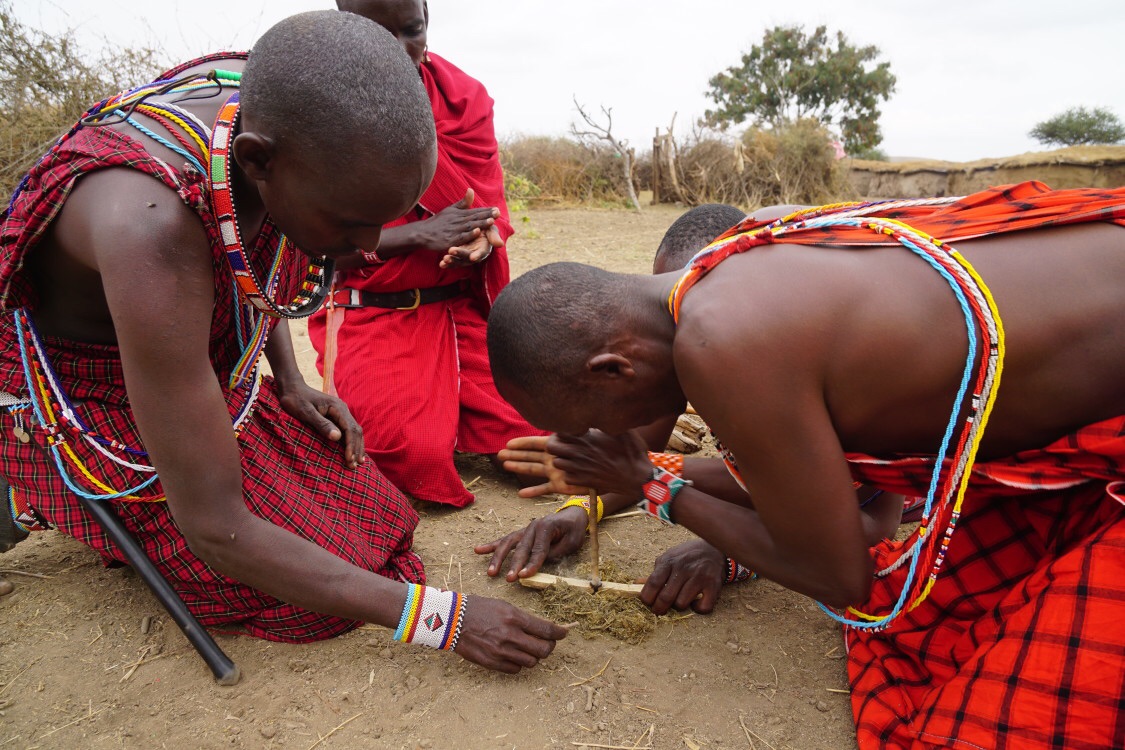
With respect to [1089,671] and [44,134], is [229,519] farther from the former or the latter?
[44,134]

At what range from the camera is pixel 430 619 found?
1.89 metres

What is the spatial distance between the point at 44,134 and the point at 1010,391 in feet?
23.3

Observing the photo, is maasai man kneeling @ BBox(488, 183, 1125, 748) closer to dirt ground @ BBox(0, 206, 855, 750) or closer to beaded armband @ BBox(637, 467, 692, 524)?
beaded armband @ BBox(637, 467, 692, 524)

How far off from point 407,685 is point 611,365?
1.01 meters

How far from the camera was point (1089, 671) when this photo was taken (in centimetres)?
135

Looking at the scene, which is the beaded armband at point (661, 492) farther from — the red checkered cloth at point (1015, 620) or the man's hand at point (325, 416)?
the man's hand at point (325, 416)

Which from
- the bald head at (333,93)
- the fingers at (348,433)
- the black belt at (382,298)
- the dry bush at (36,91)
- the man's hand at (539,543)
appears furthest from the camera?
the dry bush at (36,91)

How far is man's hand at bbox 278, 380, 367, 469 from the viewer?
258cm

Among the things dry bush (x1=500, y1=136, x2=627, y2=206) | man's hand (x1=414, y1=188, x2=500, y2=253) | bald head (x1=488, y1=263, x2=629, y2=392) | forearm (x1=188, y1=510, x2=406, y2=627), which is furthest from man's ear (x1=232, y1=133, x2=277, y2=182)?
dry bush (x1=500, y1=136, x2=627, y2=206)

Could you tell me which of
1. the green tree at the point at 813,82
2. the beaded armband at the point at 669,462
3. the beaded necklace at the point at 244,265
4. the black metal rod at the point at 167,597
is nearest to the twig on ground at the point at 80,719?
the black metal rod at the point at 167,597

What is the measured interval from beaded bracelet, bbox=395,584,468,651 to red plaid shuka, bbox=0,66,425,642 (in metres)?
0.38

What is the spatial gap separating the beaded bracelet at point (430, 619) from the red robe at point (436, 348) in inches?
40.4

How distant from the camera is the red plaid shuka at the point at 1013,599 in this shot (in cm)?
137

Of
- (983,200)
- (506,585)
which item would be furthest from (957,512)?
(506,585)
